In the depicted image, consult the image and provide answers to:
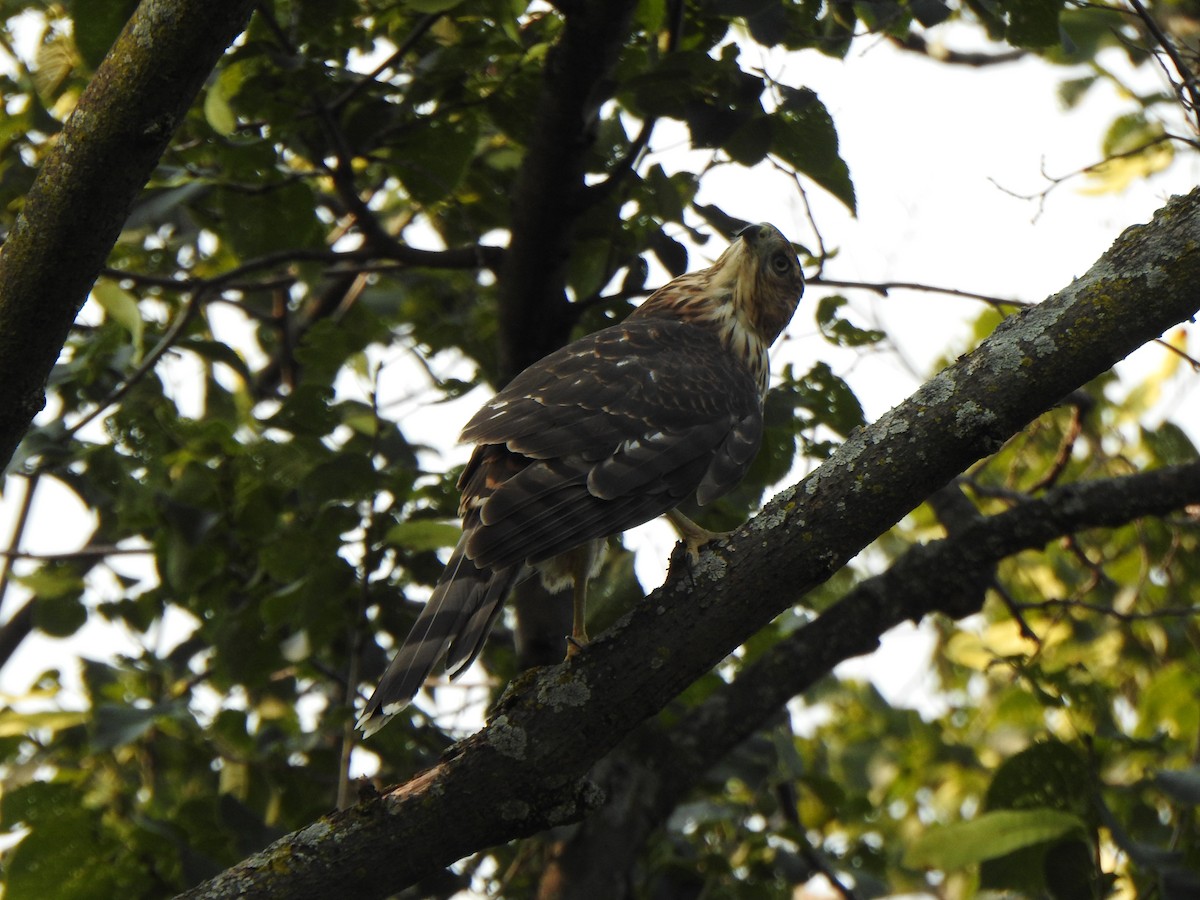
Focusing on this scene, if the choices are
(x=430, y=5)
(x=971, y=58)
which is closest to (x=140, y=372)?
(x=430, y=5)

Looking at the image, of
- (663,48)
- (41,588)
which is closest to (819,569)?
(663,48)

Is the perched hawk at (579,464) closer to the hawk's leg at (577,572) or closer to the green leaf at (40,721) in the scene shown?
the hawk's leg at (577,572)

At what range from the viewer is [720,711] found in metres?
4.35

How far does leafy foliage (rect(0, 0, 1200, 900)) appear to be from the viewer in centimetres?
380

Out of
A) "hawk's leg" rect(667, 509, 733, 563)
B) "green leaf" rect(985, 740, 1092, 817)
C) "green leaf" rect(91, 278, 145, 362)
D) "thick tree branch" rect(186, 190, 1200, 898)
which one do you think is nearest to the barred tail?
"thick tree branch" rect(186, 190, 1200, 898)

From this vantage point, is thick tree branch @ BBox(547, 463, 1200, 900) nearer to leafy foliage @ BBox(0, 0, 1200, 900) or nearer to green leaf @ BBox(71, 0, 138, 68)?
leafy foliage @ BBox(0, 0, 1200, 900)

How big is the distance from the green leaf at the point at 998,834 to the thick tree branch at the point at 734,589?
1.55 meters

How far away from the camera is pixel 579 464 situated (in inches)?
133

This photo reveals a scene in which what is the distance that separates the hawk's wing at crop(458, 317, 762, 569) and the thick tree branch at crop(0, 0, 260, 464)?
3.47ft

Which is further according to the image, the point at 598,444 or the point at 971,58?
the point at 971,58

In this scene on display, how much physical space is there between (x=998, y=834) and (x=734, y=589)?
169cm

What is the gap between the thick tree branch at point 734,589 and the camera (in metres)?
2.50

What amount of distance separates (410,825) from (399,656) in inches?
21.2

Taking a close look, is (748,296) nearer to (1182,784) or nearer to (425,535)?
(425,535)
